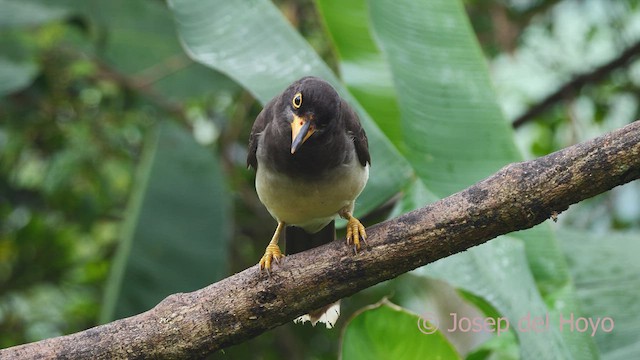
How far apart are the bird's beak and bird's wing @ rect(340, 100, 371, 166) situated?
0.97 feet

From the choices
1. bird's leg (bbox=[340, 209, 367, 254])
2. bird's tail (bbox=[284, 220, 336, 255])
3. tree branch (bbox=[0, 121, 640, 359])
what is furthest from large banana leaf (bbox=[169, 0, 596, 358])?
tree branch (bbox=[0, 121, 640, 359])

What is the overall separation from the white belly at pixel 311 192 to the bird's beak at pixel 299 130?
243 mm

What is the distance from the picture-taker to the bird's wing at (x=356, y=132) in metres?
3.69

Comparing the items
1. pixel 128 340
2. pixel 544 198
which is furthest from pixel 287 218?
pixel 544 198

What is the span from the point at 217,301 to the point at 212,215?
2453 millimetres

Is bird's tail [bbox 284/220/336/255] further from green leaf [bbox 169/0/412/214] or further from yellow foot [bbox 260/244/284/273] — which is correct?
yellow foot [bbox 260/244/284/273]

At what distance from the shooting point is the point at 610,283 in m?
4.69

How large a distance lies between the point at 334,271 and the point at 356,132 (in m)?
0.77

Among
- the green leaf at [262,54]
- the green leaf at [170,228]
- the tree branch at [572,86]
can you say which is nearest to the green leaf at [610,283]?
the green leaf at [262,54]

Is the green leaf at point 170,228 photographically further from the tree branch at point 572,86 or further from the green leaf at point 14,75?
the tree branch at point 572,86

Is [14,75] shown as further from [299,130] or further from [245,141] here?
[299,130]

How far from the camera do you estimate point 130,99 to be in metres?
6.61

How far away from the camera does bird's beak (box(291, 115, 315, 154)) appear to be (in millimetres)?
3316

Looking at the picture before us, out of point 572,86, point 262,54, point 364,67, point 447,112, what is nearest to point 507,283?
point 447,112
